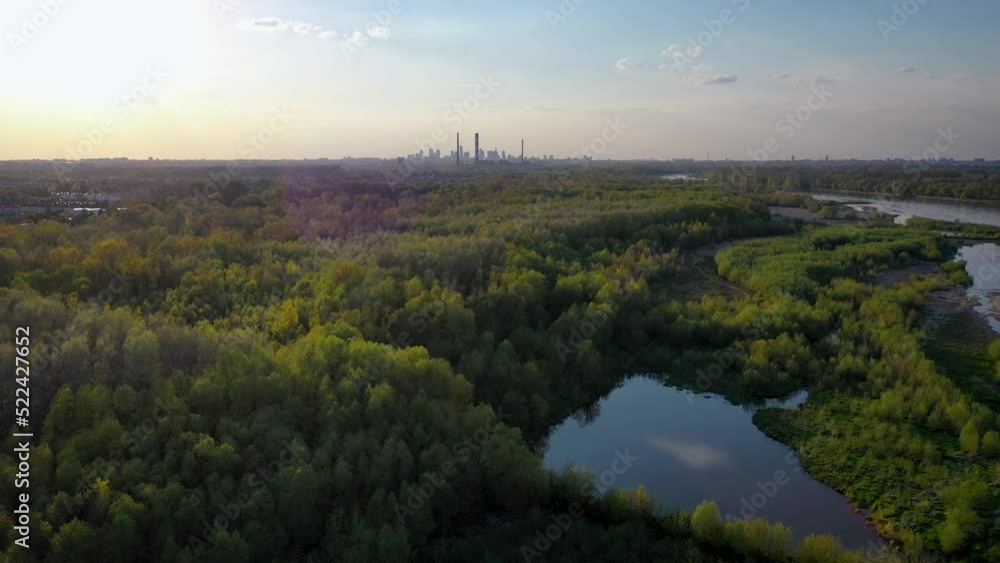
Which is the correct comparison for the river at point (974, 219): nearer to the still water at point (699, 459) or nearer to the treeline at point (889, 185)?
the treeline at point (889, 185)

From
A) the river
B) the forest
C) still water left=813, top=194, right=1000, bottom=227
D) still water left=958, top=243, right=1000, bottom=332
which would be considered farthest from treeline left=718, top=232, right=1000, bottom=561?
still water left=813, top=194, right=1000, bottom=227

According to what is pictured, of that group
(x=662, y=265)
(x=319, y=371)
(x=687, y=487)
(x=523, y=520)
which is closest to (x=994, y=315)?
(x=662, y=265)

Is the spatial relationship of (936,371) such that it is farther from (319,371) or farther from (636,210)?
(636,210)

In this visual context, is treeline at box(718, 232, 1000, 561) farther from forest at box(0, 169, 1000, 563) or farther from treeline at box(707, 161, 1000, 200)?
treeline at box(707, 161, 1000, 200)

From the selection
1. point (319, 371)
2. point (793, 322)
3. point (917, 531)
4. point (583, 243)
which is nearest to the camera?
point (917, 531)

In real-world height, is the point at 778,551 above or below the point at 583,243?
below
